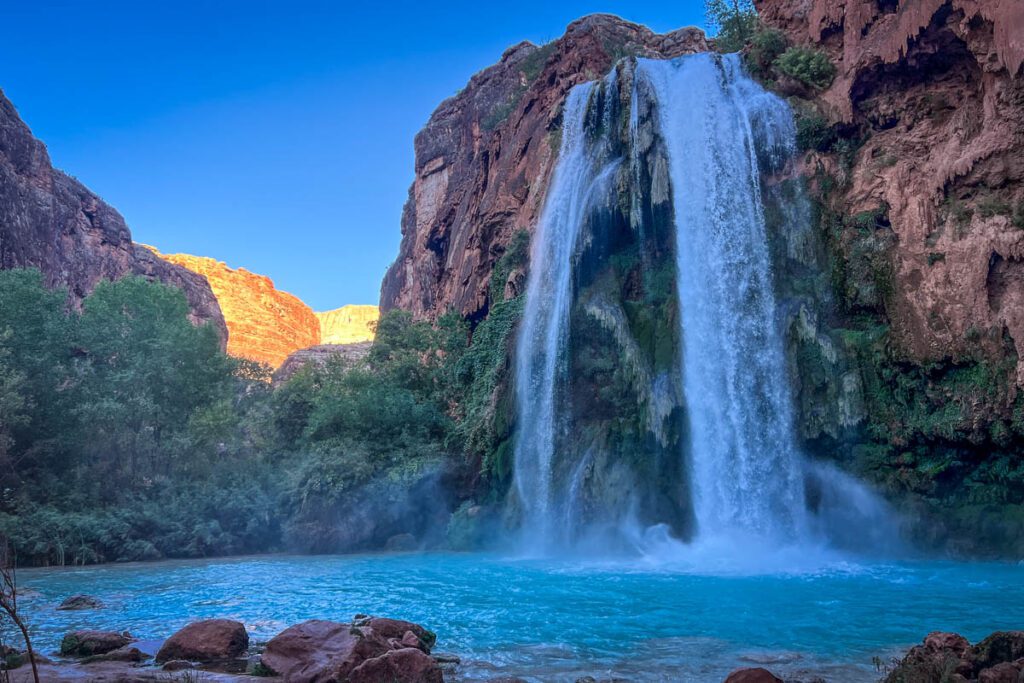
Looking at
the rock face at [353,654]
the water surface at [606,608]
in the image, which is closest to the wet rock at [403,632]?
the rock face at [353,654]

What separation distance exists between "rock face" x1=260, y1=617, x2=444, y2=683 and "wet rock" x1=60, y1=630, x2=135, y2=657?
2428mm

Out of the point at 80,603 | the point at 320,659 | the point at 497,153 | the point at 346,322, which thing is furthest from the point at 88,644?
the point at 346,322

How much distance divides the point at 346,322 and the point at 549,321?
6822 inches

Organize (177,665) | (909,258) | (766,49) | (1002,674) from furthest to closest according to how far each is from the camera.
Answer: (766,49)
(909,258)
(177,665)
(1002,674)

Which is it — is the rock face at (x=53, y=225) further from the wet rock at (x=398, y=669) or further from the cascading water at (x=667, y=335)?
the wet rock at (x=398, y=669)

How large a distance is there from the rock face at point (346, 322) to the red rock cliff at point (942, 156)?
166 metres

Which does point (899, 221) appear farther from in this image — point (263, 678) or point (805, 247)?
point (263, 678)

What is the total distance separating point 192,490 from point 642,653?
2305 centimetres

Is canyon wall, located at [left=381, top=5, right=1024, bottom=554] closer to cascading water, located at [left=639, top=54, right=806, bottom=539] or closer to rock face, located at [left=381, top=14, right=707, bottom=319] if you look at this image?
cascading water, located at [left=639, top=54, right=806, bottom=539]

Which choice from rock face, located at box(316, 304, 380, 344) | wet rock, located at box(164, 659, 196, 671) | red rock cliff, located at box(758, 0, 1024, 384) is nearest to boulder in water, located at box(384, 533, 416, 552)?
red rock cliff, located at box(758, 0, 1024, 384)

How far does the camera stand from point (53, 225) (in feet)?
151

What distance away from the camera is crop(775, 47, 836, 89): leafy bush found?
24656 millimetres

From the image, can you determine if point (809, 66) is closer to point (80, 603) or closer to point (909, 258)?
point (909, 258)

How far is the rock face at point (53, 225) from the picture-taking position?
1626 inches
